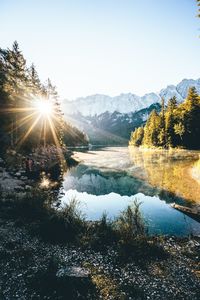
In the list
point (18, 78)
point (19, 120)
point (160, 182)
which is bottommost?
point (160, 182)

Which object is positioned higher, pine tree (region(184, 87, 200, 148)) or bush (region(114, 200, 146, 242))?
pine tree (region(184, 87, 200, 148))

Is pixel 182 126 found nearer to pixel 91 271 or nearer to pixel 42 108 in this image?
pixel 42 108

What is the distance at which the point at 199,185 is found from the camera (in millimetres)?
23219

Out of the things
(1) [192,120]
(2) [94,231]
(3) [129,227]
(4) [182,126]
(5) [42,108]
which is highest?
(5) [42,108]

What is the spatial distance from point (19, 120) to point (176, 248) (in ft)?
141

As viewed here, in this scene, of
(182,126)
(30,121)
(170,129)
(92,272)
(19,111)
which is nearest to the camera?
(92,272)

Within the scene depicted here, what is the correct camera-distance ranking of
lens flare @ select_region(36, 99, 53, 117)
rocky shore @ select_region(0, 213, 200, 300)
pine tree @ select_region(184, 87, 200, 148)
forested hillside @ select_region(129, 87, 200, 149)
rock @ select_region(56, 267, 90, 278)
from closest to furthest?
rocky shore @ select_region(0, 213, 200, 300), rock @ select_region(56, 267, 90, 278), lens flare @ select_region(36, 99, 53, 117), pine tree @ select_region(184, 87, 200, 148), forested hillside @ select_region(129, 87, 200, 149)

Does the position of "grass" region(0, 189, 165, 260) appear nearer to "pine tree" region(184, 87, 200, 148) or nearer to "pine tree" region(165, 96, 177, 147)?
"pine tree" region(184, 87, 200, 148)

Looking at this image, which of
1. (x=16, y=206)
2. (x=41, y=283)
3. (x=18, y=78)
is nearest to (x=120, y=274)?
(x=41, y=283)

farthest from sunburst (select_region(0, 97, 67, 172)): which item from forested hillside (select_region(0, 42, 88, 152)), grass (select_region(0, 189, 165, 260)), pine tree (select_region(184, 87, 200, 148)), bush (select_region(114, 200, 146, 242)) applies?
pine tree (select_region(184, 87, 200, 148))

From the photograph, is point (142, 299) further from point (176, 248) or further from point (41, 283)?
point (176, 248)

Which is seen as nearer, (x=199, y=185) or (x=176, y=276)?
(x=176, y=276)

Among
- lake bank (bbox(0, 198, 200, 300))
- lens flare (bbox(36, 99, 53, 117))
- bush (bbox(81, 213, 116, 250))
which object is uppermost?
lens flare (bbox(36, 99, 53, 117))

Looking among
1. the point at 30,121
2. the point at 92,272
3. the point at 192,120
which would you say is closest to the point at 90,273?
the point at 92,272
